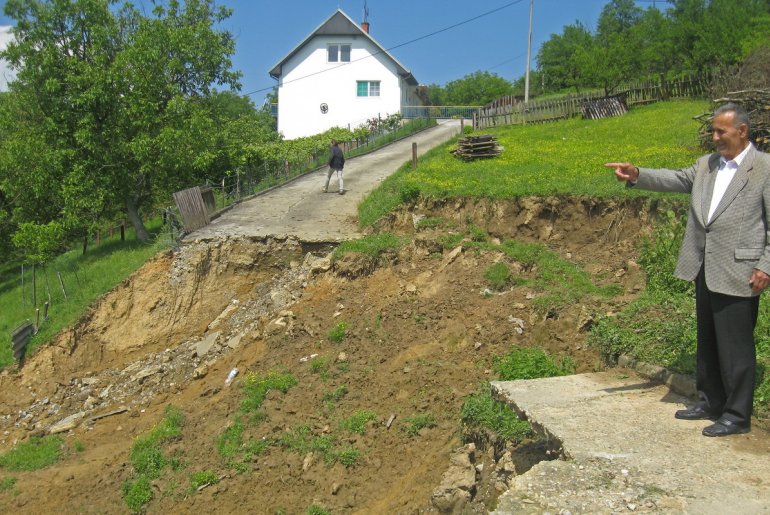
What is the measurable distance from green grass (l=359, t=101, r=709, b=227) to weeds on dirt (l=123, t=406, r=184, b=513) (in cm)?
606

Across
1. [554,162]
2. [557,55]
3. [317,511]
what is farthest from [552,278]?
[557,55]

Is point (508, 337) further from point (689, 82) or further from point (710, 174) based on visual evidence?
point (689, 82)

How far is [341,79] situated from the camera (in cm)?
3941

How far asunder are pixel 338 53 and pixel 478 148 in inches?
959

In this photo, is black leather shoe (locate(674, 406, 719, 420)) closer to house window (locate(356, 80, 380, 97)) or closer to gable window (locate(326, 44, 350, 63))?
house window (locate(356, 80, 380, 97))

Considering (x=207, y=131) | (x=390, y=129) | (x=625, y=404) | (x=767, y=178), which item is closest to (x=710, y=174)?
(x=767, y=178)

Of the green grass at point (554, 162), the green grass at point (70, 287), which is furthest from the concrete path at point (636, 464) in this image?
the green grass at point (70, 287)

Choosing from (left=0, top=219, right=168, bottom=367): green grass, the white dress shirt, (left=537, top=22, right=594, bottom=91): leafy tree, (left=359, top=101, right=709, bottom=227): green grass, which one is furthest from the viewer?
(left=537, top=22, right=594, bottom=91): leafy tree

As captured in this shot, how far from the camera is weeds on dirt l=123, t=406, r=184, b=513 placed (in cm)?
783

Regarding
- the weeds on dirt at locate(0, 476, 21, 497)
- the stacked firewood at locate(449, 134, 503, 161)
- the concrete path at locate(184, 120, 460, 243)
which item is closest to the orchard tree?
the concrete path at locate(184, 120, 460, 243)

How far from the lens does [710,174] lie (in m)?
4.66

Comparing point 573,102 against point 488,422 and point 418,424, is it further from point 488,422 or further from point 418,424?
point 488,422

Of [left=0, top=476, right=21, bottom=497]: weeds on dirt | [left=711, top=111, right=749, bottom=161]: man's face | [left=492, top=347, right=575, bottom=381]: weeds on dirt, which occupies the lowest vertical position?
[left=0, top=476, right=21, bottom=497]: weeds on dirt

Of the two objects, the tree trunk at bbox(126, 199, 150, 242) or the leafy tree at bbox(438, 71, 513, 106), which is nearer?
the tree trunk at bbox(126, 199, 150, 242)
